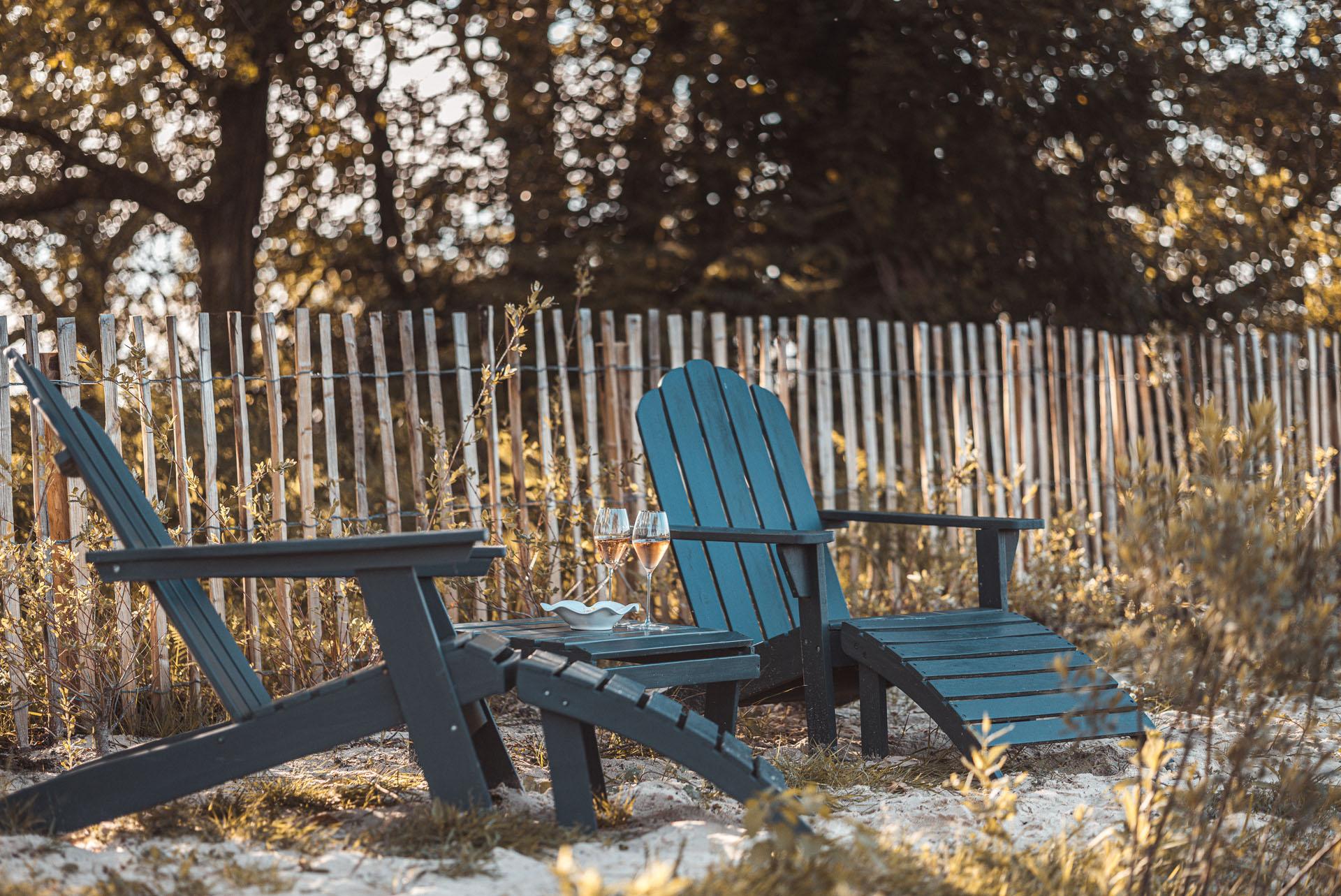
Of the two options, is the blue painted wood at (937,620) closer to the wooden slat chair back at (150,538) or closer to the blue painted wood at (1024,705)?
the blue painted wood at (1024,705)

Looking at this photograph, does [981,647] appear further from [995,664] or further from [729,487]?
[729,487]

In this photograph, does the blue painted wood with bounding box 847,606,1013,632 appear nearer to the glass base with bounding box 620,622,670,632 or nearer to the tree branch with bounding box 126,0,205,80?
the glass base with bounding box 620,622,670,632

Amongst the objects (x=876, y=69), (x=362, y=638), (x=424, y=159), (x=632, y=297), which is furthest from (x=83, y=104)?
(x=362, y=638)

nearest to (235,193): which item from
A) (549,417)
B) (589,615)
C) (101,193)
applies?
(101,193)

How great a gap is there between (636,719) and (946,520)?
171 cm

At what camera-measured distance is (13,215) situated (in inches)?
332

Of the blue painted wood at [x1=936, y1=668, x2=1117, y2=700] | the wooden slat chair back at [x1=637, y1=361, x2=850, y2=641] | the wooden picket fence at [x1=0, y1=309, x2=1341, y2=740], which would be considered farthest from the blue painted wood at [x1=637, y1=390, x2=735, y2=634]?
the blue painted wood at [x1=936, y1=668, x2=1117, y2=700]

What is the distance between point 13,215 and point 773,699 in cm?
714

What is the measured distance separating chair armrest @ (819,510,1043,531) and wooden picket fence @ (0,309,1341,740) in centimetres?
46

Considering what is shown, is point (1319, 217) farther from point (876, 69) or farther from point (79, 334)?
point (79, 334)

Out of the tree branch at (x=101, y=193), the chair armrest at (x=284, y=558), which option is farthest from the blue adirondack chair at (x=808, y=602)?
the tree branch at (x=101, y=193)

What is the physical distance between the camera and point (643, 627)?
3111 mm

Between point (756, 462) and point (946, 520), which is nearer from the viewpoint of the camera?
point (946, 520)

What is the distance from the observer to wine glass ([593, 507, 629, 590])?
3.05m
